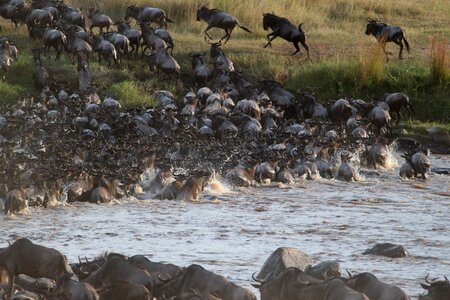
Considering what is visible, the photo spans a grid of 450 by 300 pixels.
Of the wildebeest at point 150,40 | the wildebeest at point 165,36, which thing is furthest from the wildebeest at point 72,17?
the wildebeest at point 165,36

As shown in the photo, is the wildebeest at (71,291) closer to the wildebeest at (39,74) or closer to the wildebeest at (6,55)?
the wildebeest at (39,74)

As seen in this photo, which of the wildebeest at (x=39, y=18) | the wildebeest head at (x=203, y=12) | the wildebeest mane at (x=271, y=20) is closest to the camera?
the wildebeest at (x=39, y=18)

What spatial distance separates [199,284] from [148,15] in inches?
612

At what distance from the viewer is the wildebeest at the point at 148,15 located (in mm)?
23047

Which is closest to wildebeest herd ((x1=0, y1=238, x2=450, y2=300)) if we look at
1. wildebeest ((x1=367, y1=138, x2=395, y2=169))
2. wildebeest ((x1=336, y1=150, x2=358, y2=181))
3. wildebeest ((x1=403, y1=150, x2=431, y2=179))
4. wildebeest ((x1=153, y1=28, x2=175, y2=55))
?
wildebeest ((x1=336, y1=150, x2=358, y2=181))

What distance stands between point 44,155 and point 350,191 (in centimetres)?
388

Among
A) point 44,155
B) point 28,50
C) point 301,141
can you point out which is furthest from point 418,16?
point 44,155

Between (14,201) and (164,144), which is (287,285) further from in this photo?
(164,144)

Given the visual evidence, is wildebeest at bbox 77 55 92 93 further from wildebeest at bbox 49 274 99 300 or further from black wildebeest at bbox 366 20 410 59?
wildebeest at bbox 49 274 99 300

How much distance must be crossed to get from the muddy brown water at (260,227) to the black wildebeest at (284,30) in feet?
26.1

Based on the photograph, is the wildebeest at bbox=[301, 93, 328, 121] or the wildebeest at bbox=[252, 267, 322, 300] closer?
the wildebeest at bbox=[252, 267, 322, 300]

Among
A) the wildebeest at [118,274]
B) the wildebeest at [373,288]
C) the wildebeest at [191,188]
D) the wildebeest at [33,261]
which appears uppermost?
the wildebeest at [373,288]

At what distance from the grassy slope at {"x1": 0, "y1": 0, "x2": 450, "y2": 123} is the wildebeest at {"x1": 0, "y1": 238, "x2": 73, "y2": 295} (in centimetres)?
1021

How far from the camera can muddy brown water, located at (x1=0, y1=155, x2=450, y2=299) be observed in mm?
10344
